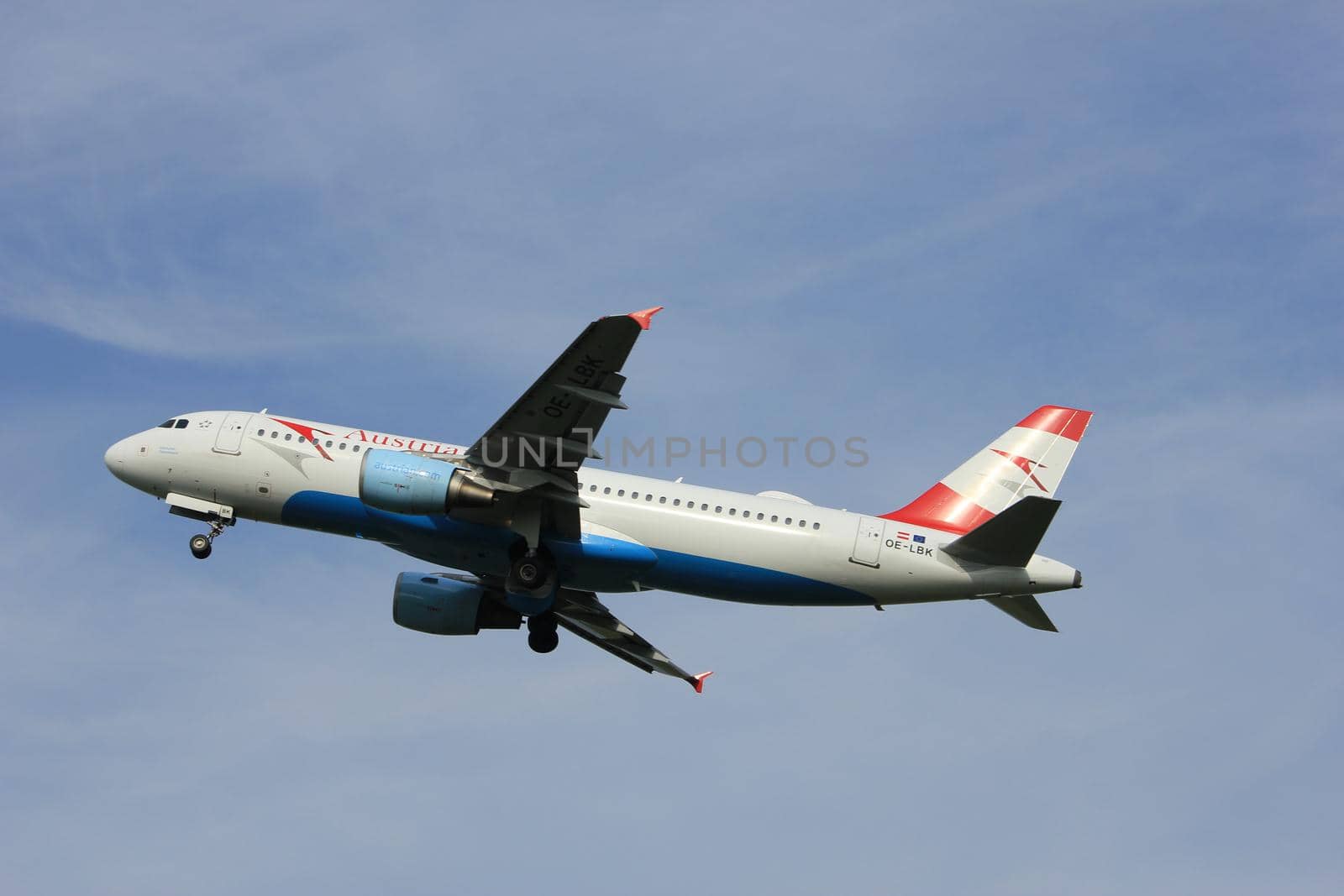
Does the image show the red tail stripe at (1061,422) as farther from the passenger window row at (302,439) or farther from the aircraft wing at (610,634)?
the passenger window row at (302,439)

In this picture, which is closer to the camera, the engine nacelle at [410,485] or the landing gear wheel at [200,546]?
the engine nacelle at [410,485]

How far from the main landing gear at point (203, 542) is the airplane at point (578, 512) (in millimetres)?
35

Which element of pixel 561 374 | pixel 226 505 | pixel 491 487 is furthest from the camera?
pixel 226 505

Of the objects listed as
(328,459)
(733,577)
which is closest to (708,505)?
(733,577)

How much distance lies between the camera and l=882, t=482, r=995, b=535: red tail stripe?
42.1 meters

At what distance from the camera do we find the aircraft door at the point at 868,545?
130 feet

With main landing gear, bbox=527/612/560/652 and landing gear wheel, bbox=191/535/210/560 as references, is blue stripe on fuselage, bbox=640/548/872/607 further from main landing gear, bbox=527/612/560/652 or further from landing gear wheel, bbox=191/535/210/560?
landing gear wheel, bbox=191/535/210/560

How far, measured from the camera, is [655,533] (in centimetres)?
4041

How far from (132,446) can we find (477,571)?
37.3ft

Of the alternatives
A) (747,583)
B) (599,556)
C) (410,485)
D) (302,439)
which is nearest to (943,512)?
(747,583)

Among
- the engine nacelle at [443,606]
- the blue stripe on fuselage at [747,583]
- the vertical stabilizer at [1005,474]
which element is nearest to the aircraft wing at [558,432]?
the blue stripe on fuselage at [747,583]

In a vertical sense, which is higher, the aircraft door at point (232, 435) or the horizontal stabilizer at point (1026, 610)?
the aircraft door at point (232, 435)

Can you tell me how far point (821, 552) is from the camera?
130ft

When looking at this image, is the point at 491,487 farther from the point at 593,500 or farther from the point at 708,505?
the point at 708,505
